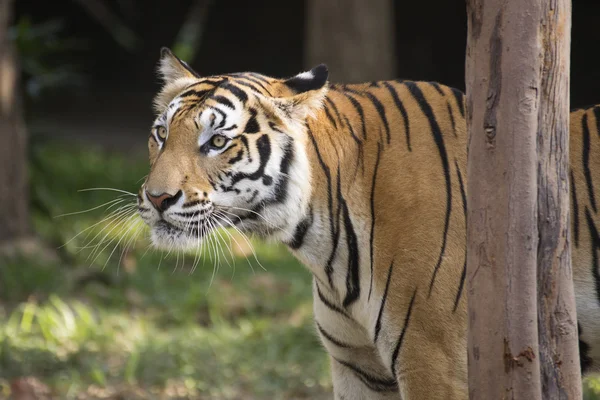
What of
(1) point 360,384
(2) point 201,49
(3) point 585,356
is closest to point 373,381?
(1) point 360,384

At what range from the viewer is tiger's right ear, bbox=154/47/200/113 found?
10.8 ft

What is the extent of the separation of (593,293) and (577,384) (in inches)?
27.3

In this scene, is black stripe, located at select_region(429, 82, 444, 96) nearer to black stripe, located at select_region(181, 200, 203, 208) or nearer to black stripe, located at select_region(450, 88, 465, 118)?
black stripe, located at select_region(450, 88, 465, 118)

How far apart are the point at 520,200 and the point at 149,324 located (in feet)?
13.3

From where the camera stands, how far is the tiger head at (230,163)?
2891 millimetres

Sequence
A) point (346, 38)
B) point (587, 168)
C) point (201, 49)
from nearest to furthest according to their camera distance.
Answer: point (587, 168), point (346, 38), point (201, 49)

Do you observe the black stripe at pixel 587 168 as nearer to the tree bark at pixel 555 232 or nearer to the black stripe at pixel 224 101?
the tree bark at pixel 555 232

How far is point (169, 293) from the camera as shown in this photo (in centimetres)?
643

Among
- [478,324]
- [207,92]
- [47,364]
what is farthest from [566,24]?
[47,364]

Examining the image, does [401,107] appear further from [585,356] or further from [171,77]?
[585,356]

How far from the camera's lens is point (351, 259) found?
3.06 meters

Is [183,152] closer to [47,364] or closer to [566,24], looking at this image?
[566,24]

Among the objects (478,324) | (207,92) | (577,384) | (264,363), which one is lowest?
(264,363)

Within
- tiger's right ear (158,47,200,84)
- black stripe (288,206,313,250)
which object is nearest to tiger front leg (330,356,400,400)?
black stripe (288,206,313,250)
